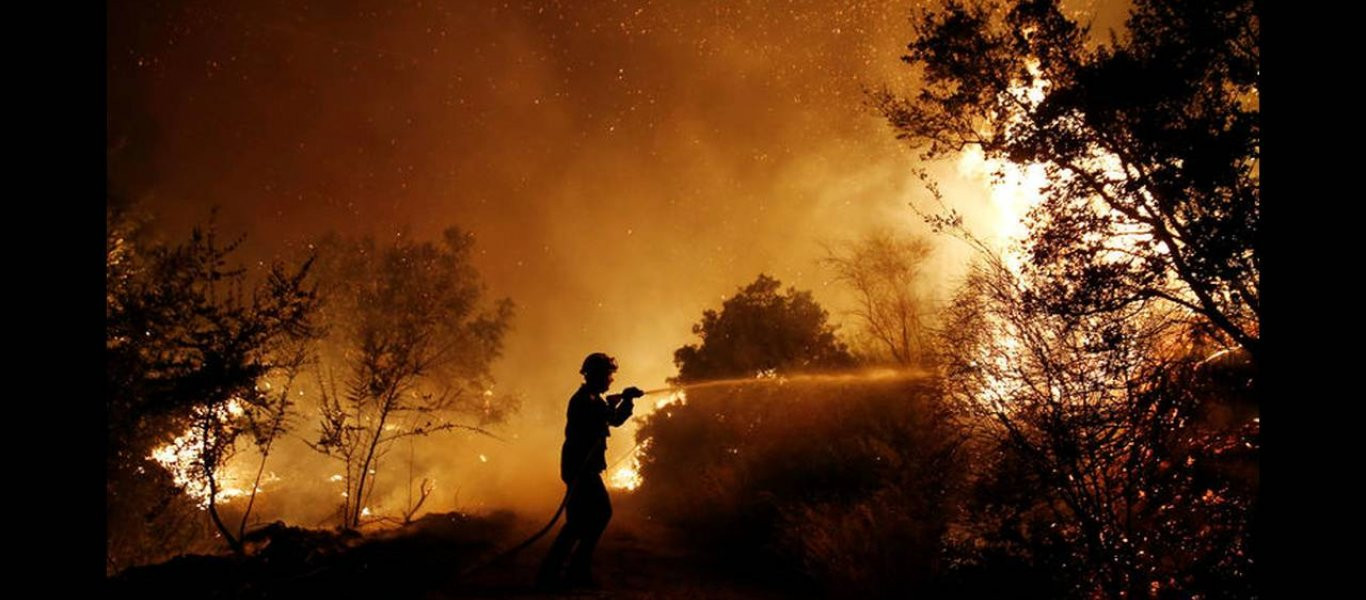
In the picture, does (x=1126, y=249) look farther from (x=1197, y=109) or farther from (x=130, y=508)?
(x=130, y=508)

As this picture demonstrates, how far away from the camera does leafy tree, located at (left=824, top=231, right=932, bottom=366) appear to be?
18828mm

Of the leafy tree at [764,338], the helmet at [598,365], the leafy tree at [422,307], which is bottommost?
the helmet at [598,365]

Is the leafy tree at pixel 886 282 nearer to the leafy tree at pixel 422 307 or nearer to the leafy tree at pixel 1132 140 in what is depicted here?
the leafy tree at pixel 1132 140

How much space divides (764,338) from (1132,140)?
11359mm

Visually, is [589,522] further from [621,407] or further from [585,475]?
[621,407]

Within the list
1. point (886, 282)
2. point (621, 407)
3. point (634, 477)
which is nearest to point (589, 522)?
point (621, 407)

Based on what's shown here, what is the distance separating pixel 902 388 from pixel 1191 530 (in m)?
6.29

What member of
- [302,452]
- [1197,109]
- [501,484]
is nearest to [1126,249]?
[1197,109]

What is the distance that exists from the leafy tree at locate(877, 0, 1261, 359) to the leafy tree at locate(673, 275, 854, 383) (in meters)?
9.18

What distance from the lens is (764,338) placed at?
18.3 m

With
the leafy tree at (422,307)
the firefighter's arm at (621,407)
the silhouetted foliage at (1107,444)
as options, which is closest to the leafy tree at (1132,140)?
the silhouetted foliage at (1107,444)

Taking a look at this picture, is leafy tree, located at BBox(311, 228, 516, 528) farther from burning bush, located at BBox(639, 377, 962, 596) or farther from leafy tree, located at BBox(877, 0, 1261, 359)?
leafy tree, located at BBox(877, 0, 1261, 359)

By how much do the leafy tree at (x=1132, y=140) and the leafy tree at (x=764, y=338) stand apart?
918 cm

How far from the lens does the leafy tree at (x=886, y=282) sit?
1883 centimetres
